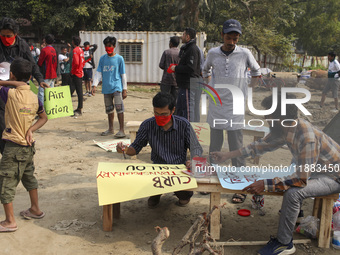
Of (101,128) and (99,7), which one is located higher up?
(99,7)

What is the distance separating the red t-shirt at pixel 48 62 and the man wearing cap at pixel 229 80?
4680mm

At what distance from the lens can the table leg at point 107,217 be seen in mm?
3361

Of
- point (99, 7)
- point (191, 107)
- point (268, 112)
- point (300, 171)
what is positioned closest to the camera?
point (300, 171)

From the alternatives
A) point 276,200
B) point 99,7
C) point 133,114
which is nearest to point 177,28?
point 99,7

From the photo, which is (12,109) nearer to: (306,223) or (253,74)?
(253,74)

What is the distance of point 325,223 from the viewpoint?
3.19 m

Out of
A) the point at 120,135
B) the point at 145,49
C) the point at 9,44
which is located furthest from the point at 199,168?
the point at 145,49

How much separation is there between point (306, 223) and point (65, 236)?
227cm

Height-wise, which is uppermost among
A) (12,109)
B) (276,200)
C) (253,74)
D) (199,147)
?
(253,74)

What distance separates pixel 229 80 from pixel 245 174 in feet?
3.14

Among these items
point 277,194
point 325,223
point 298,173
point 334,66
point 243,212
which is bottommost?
point 243,212

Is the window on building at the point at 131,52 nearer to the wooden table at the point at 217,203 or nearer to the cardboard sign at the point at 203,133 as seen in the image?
the cardboard sign at the point at 203,133

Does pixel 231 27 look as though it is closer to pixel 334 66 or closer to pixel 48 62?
pixel 48 62

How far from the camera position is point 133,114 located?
934cm
